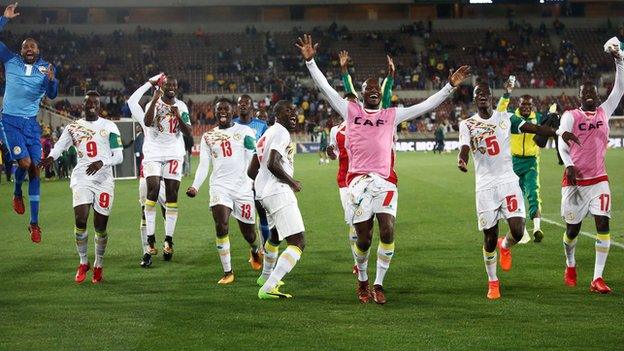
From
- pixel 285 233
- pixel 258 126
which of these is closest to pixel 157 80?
pixel 258 126

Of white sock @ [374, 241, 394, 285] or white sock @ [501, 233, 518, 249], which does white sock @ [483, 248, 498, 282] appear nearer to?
white sock @ [374, 241, 394, 285]

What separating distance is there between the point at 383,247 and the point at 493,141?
1860mm

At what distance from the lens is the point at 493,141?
11.0m

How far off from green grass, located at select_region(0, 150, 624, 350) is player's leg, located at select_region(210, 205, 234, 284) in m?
0.24

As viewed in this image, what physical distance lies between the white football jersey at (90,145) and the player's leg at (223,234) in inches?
64.0

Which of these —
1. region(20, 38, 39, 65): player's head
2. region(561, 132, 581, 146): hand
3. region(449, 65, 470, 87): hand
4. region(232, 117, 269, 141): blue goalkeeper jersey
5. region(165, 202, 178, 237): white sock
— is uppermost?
region(20, 38, 39, 65): player's head

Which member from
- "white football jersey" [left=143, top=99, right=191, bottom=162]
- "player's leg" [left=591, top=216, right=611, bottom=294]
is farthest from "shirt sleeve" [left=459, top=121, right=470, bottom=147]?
"white football jersey" [left=143, top=99, right=191, bottom=162]

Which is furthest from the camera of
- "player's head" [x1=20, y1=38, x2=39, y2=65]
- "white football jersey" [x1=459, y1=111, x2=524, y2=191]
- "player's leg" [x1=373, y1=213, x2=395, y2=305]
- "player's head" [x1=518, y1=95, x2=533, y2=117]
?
"player's head" [x1=518, y1=95, x2=533, y2=117]

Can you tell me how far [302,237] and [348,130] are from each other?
1.35 meters

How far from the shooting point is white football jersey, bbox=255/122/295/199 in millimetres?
10586

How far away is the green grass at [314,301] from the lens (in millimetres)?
8656

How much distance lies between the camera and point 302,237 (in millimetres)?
10758

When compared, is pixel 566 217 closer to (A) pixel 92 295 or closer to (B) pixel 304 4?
(A) pixel 92 295

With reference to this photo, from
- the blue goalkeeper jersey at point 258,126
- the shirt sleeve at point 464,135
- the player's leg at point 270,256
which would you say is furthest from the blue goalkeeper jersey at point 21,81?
the shirt sleeve at point 464,135
